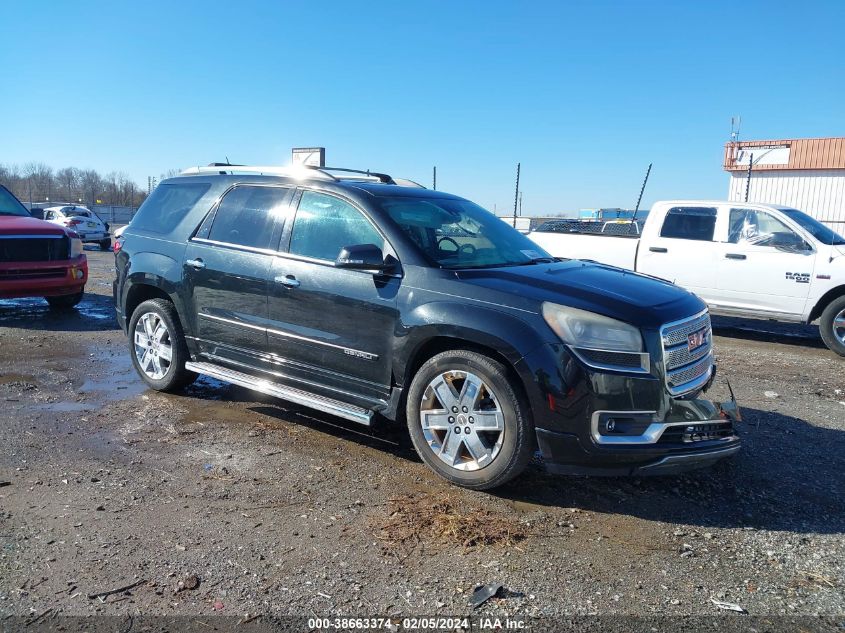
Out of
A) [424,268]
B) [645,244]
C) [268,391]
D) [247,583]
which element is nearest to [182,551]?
[247,583]

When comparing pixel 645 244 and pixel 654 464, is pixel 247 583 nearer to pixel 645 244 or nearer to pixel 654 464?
pixel 654 464

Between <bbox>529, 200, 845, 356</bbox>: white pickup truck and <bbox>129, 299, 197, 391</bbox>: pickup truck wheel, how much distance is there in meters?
6.92

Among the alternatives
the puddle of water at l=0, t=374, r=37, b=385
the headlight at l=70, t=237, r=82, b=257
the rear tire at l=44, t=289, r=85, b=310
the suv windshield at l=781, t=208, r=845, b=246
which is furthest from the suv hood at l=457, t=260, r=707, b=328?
the rear tire at l=44, t=289, r=85, b=310

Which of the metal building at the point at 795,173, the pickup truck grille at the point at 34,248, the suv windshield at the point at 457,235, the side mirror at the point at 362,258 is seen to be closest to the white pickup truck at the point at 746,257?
the suv windshield at the point at 457,235

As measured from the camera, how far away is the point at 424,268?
430 cm

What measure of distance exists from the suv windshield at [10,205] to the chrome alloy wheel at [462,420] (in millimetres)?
9076

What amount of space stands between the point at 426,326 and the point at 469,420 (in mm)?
619

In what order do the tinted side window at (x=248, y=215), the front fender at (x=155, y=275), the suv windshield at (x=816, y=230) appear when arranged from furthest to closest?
1. the suv windshield at (x=816, y=230)
2. the front fender at (x=155, y=275)
3. the tinted side window at (x=248, y=215)

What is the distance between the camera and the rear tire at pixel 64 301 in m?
10.5

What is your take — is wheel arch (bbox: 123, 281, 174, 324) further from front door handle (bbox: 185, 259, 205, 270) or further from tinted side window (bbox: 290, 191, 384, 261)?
tinted side window (bbox: 290, 191, 384, 261)

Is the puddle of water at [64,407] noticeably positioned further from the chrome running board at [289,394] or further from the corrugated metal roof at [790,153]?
the corrugated metal roof at [790,153]

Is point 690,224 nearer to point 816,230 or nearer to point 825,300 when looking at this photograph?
point 816,230

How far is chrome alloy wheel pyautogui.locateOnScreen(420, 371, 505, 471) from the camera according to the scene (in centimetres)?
390

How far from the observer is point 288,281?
190 inches
